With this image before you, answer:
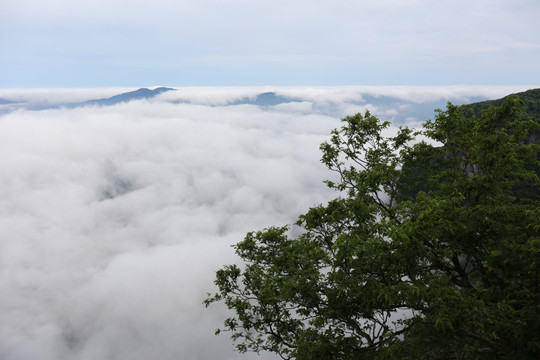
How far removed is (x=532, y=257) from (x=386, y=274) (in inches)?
142

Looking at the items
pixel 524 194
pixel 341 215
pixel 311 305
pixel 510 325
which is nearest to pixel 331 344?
pixel 311 305

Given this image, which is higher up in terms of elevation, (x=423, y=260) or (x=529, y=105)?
(x=529, y=105)

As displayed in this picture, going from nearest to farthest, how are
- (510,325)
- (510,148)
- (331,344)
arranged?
1. (510,325)
2. (331,344)
3. (510,148)

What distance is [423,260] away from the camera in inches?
383

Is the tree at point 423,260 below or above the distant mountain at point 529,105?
below

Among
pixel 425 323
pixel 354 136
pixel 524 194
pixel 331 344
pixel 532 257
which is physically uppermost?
pixel 354 136

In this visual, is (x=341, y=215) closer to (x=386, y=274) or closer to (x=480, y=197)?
(x=386, y=274)

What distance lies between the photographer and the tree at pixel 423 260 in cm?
764

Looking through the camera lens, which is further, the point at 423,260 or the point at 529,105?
the point at 529,105

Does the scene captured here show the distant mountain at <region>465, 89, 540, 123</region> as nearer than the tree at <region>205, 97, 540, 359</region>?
No

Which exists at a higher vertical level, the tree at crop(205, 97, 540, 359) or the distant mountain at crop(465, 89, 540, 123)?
the distant mountain at crop(465, 89, 540, 123)

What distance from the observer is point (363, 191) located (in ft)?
43.5

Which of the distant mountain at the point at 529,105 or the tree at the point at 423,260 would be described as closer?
the tree at the point at 423,260

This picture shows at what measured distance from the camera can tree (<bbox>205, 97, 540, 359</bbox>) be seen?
25.1 ft
